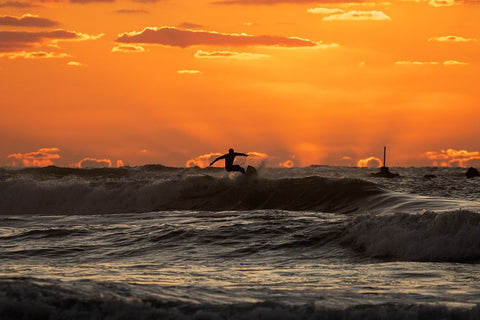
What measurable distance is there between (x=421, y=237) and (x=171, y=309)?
9345mm

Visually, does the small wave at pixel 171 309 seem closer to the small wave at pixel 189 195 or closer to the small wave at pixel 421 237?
the small wave at pixel 421 237

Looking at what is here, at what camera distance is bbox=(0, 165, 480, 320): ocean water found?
443 inches

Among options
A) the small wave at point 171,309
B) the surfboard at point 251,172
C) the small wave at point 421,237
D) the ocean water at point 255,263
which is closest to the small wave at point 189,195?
the ocean water at point 255,263

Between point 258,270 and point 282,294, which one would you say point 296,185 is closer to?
point 258,270

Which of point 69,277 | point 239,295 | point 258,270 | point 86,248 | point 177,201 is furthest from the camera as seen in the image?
point 177,201

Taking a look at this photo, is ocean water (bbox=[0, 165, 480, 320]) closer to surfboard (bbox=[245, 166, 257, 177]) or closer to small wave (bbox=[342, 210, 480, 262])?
small wave (bbox=[342, 210, 480, 262])

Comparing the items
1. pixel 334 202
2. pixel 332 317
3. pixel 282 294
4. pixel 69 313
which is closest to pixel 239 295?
pixel 282 294

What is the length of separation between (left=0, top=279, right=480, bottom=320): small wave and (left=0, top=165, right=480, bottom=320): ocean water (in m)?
0.02

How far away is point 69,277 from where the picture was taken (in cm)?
1452

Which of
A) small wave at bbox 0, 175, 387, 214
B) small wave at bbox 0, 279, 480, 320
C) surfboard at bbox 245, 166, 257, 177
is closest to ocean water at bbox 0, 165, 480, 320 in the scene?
small wave at bbox 0, 279, 480, 320

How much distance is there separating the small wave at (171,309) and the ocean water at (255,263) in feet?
0.06

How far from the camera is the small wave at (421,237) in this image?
17.7 meters

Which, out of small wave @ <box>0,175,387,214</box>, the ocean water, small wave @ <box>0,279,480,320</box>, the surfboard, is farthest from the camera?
the surfboard

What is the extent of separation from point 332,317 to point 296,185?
26.9 meters
